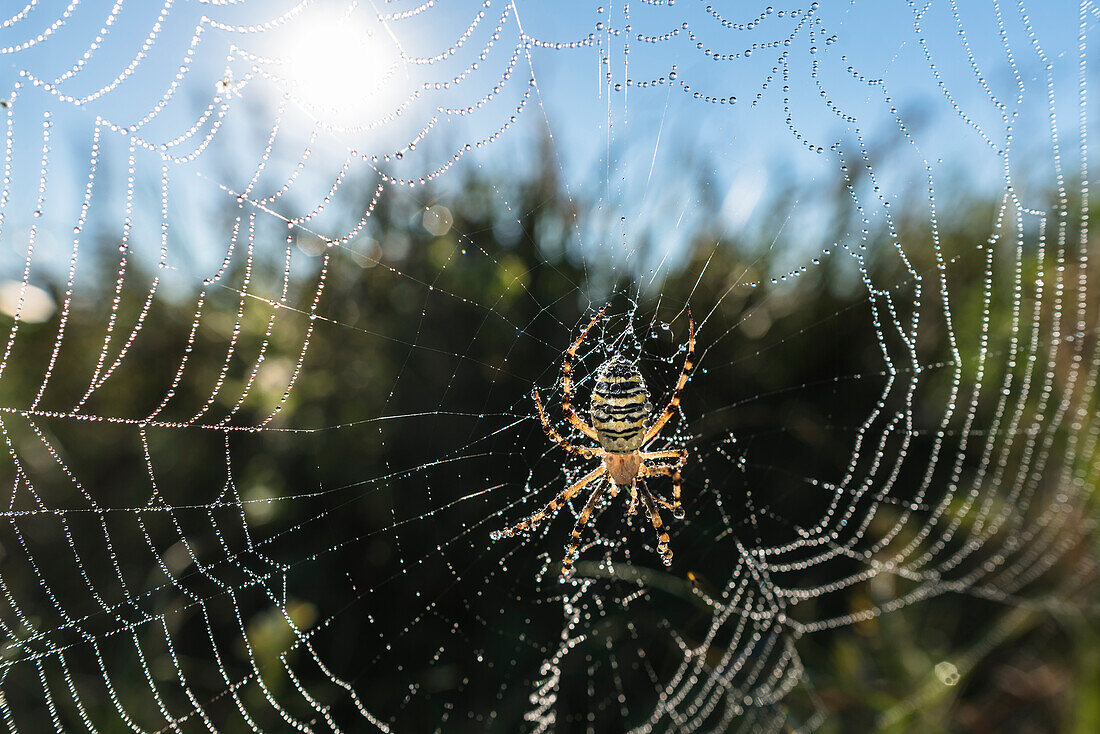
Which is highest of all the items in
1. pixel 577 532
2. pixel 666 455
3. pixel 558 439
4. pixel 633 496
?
pixel 558 439

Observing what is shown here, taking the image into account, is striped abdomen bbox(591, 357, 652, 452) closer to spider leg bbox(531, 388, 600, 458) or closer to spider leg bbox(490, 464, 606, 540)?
spider leg bbox(531, 388, 600, 458)

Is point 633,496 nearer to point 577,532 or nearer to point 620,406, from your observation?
point 577,532

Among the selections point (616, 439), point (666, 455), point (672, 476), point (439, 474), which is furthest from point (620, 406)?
point (439, 474)

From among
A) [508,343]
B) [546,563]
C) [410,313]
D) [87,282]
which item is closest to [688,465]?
[546,563]

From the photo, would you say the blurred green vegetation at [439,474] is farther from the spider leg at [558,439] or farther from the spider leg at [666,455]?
the spider leg at [666,455]

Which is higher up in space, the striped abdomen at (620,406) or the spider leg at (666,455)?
the striped abdomen at (620,406)

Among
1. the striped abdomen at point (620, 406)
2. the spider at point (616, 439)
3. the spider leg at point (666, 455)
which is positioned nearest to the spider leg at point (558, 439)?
the spider at point (616, 439)
